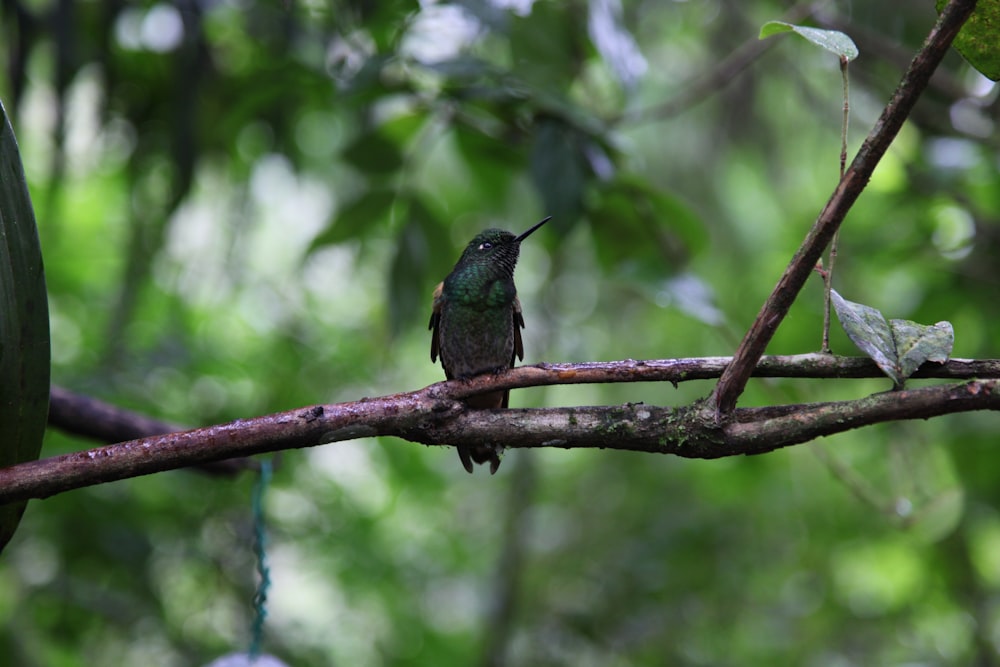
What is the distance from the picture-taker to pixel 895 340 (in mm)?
1572

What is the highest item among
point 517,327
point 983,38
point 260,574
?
point 983,38

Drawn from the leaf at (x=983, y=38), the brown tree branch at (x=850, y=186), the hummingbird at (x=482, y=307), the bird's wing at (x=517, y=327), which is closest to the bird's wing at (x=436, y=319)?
the hummingbird at (x=482, y=307)

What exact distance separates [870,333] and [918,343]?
9 cm

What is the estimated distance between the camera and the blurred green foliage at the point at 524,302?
3.26 m

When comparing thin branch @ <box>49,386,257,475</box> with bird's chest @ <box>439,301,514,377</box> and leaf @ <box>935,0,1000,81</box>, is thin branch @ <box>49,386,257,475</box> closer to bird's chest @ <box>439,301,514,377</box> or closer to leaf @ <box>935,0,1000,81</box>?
bird's chest @ <box>439,301,514,377</box>

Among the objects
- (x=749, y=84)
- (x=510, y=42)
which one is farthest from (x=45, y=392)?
(x=749, y=84)

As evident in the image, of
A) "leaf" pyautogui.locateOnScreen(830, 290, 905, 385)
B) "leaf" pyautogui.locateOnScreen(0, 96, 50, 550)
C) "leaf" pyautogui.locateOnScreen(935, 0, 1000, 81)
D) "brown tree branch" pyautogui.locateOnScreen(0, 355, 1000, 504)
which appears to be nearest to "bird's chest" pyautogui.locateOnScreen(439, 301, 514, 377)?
"brown tree branch" pyautogui.locateOnScreen(0, 355, 1000, 504)

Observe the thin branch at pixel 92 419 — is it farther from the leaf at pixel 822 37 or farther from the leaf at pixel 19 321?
the leaf at pixel 822 37

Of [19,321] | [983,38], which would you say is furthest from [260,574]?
[983,38]

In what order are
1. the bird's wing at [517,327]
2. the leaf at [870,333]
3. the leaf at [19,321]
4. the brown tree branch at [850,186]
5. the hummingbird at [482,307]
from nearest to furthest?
the brown tree branch at [850,186], the leaf at [870,333], the leaf at [19,321], the hummingbird at [482,307], the bird's wing at [517,327]

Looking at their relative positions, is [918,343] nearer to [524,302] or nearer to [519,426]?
[519,426]

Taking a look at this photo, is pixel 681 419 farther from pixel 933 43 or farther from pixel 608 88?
pixel 608 88

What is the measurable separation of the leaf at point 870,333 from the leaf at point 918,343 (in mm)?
13

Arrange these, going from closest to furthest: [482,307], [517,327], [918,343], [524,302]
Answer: [918,343]
[482,307]
[517,327]
[524,302]
